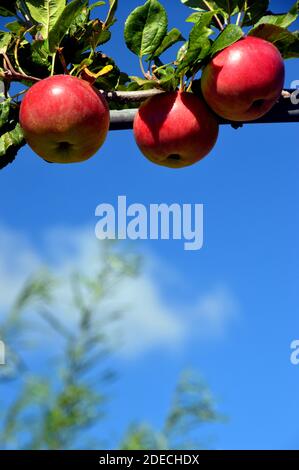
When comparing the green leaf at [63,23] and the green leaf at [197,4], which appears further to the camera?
the green leaf at [197,4]

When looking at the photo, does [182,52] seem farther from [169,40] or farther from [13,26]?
[13,26]

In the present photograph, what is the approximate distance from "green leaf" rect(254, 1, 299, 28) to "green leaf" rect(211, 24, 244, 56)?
2.7 inches

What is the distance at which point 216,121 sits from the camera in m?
1.17

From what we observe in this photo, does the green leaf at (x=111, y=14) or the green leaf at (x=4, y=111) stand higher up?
the green leaf at (x=111, y=14)

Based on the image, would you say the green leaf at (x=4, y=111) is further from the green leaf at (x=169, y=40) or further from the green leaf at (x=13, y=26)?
the green leaf at (x=169, y=40)

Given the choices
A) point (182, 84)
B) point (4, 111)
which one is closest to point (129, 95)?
point (182, 84)

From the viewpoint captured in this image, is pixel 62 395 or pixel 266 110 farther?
pixel 62 395

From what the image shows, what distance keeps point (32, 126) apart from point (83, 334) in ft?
7.75

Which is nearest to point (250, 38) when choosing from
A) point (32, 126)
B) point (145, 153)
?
point (145, 153)

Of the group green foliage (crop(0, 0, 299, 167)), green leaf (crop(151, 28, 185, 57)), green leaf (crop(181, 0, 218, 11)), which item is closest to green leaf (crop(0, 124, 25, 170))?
green foliage (crop(0, 0, 299, 167))

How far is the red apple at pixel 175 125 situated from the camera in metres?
1.13

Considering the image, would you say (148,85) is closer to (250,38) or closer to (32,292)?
(250,38)

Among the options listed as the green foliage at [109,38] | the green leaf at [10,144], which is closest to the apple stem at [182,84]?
the green foliage at [109,38]

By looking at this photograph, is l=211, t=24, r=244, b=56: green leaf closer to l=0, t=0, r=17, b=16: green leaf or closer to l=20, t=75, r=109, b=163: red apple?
l=20, t=75, r=109, b=163: red apple
